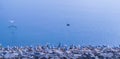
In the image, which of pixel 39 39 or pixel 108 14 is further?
pixel 108 14

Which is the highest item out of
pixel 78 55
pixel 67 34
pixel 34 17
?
pixel 34 17

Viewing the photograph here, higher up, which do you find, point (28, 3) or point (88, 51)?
point (28, 3)

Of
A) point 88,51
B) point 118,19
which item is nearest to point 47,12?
point 118,19

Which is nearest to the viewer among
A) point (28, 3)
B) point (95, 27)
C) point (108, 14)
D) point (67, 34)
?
point (67, 34)

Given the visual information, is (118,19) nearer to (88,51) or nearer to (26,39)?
(26,39)

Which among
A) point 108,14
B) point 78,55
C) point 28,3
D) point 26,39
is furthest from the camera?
point 28,3

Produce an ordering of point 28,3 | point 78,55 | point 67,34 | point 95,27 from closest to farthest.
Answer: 1. point 78,55
2. point 67,34
3. point 95,27
4. point 28,3

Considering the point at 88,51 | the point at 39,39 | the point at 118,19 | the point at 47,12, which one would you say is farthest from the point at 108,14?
the point at 88,51

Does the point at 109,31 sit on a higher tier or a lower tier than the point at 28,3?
lower

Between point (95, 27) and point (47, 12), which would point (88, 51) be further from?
point (47, 12)
